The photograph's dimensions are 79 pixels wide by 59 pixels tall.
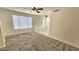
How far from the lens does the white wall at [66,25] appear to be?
93 cm

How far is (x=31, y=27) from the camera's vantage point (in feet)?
3.45

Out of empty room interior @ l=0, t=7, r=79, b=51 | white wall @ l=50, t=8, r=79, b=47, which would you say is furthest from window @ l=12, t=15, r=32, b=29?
white wall @ l=50, t=8, r=79, b=47

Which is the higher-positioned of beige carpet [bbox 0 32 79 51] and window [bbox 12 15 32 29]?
window [bbox 12 15 32 29]

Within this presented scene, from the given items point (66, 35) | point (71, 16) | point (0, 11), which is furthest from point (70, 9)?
point (0, 11)

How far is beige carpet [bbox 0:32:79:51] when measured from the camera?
A: 0.96 m

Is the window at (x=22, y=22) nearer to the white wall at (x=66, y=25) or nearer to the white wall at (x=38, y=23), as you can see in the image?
the white wall at (x=38, y=23)

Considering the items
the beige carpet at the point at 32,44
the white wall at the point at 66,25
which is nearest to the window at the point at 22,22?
the beige carpet at the point at 32,44

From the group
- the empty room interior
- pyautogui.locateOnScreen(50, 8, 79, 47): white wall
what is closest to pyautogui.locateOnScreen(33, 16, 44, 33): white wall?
the empty room interior

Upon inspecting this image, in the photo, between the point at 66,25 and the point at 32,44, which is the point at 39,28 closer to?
the point at 32,44

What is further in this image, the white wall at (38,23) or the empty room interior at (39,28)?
the white wall at (38,23)

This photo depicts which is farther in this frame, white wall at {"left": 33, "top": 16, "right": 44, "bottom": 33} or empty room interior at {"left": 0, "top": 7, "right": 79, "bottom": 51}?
white wall at {"left": 33, "top": 16, "right": 44, "bottom": 33}

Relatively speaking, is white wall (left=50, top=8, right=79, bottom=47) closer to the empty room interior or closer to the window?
the empty room interior

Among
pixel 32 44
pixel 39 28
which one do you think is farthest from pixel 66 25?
pixel 32 44
